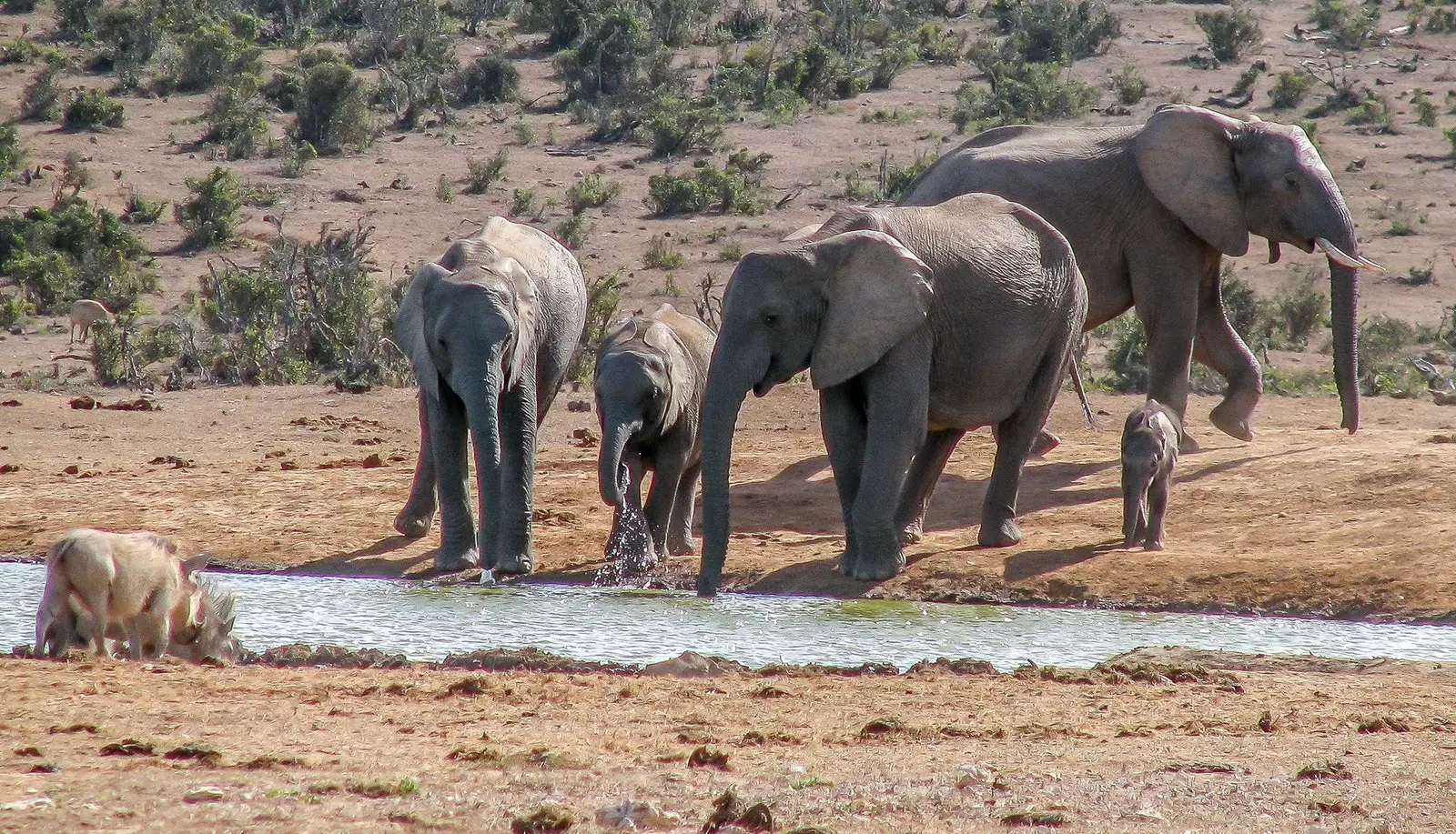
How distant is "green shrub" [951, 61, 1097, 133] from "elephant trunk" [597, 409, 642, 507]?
21.0 metres

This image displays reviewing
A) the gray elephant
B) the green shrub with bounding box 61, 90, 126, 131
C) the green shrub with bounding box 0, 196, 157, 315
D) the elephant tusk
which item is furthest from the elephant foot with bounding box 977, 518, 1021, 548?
the green shrub with bounding box 61, 90, 126, 131

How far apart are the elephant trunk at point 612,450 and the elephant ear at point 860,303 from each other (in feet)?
3.77

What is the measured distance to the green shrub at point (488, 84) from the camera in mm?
33000

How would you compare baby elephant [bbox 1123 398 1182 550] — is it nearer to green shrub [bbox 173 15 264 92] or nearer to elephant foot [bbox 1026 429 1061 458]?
elephant foot [bbox 1026 429 1061 458]

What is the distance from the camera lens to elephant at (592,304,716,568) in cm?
1059

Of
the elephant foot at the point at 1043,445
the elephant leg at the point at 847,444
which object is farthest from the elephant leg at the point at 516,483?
the elephant foot at the point at 1043,445

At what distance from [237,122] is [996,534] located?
21.1m

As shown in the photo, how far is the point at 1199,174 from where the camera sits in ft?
43.9

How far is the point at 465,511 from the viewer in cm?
1102

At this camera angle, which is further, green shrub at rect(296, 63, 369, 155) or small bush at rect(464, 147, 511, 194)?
green shrub at rect(296, 63, 369, 155)

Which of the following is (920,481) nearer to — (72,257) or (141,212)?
(72,257)

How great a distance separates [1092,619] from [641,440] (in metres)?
2.84

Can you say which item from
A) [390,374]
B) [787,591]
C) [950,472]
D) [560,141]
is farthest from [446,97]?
[787,591]

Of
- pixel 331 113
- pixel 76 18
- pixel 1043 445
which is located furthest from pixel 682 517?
pixel 76 18
